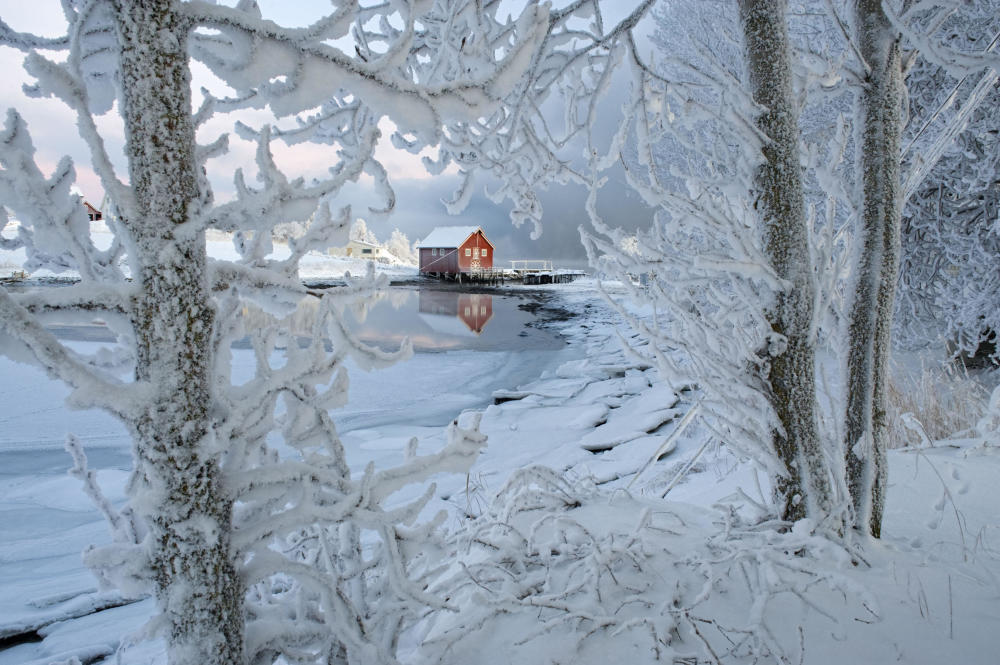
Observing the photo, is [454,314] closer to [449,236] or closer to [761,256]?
[761,256]

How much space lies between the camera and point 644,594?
1505 mm

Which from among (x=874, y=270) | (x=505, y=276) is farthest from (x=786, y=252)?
(x=505, y=276)

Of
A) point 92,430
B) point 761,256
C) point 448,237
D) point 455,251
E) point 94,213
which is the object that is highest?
point 448,237

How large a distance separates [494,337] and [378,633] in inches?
478

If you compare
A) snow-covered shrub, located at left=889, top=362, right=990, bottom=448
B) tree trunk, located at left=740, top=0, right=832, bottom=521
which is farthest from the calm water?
tree trunk, located at left=740, top=0, right=832, bottom=521

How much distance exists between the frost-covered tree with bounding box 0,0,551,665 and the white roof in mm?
44646

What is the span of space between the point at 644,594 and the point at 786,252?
52.7 inches

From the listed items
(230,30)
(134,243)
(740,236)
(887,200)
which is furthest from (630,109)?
(134,243)

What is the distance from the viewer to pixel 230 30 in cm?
84

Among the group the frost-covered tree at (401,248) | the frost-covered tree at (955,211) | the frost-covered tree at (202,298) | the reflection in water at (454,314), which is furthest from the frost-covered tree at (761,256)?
the frost-covered tree at (401,248)

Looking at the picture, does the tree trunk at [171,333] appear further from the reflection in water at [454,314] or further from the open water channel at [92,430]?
the reflection in water at [454,314]

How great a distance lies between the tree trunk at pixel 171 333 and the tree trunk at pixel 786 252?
1.84 metres

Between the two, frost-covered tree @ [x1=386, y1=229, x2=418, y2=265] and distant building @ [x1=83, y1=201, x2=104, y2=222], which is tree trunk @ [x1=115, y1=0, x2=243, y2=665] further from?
frost-covered tree @ [x1=386, y1=229, x2=418, y2=265]

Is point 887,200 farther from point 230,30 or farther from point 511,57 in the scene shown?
point 230,30
